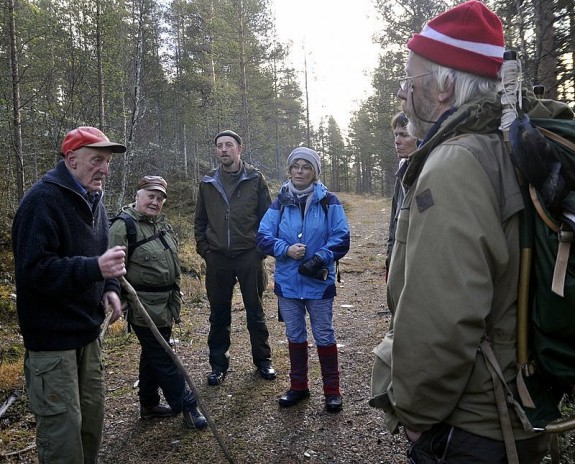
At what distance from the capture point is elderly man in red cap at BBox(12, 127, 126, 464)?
8.72 feet

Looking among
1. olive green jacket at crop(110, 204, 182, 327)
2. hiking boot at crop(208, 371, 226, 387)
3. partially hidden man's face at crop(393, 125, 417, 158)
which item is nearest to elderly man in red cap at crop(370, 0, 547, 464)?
partially hidden man's face at crop(393, 125, 417, 158)

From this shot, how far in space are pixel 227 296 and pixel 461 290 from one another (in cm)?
418

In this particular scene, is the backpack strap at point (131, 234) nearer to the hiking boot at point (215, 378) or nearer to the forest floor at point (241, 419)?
the forest floor at point (241, 419)

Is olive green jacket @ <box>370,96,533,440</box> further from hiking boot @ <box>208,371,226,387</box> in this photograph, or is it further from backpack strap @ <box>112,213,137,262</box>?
hiking boot @ <box>208,371,226,387</box>

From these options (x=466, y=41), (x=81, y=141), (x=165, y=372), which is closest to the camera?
(x=466, y=41)

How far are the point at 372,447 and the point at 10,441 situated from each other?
3486mm

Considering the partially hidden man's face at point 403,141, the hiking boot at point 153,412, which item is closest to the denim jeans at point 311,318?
the hiking boot at point 153,412

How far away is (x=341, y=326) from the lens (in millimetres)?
7285

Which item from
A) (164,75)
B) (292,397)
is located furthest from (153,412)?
(164,75)

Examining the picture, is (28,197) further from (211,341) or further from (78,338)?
(211,341)

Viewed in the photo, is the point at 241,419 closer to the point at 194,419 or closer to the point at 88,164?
the point at 194,419

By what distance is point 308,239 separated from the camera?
4.42 meters

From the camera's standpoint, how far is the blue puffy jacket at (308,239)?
4.34 metres

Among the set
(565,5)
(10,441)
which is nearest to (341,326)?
(10,441)
